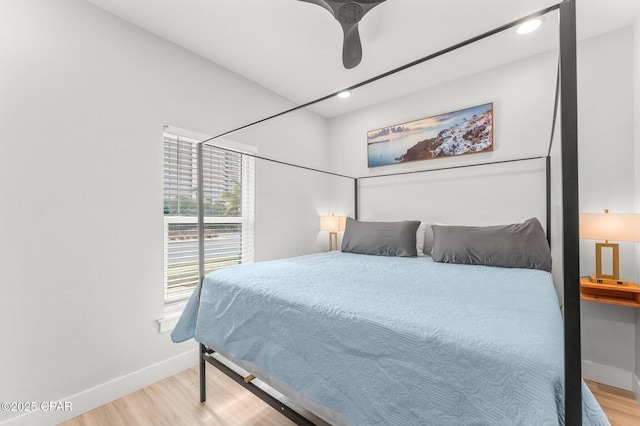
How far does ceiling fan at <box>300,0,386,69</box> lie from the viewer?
4.77 ft

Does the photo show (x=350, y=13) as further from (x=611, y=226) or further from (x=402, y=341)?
(x=611, y=226)

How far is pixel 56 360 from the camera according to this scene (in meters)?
1.64

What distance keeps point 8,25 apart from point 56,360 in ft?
6.33

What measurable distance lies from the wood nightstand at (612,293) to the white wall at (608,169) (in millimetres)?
242

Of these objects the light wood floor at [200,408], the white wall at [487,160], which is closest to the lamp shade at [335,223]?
the white wall at [487,160]

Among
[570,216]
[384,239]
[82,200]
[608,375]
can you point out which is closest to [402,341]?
[570,216]

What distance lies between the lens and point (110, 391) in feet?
5.98

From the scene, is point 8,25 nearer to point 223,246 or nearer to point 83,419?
point 223,246

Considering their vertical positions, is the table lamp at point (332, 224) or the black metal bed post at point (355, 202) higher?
the black metal bed post at point (355, 202)

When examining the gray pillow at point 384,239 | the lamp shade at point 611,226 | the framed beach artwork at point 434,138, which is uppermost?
the framed beach artwork at point 434,138

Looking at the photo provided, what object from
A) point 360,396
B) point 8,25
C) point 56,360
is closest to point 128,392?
point 56,360

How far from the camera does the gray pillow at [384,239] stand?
261cm

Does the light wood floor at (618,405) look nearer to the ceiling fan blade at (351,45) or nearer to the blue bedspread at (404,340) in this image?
the blue bedspread at (404,340)

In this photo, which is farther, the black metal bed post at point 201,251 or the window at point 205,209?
the window at point 205,209
